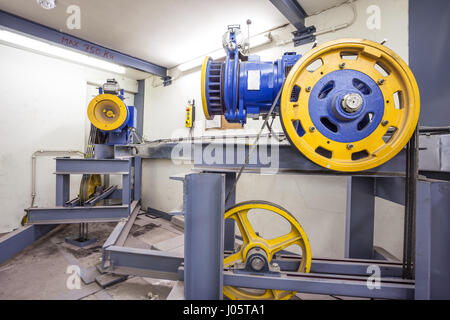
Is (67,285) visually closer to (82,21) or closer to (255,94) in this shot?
(255,94)

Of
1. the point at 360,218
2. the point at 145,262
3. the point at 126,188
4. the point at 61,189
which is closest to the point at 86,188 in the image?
the point at 61,189

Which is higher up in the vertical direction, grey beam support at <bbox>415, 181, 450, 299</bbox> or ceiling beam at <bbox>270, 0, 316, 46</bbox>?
ceiling beam at <bbox>270, 0, 316, 46</bbox>

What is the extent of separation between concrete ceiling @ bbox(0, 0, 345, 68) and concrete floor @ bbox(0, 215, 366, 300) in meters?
2.46

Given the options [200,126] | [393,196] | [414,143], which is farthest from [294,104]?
[200,126]

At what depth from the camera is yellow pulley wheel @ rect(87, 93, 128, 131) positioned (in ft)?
7.81

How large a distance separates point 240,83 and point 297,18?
5.07ft

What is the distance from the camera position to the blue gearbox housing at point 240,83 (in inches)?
36.0

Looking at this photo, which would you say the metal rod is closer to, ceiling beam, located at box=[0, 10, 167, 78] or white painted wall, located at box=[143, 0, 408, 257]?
white painted wall, located at box=[143, 0, 408, 257]

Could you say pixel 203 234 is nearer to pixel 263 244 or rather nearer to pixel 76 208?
pixel 263 244

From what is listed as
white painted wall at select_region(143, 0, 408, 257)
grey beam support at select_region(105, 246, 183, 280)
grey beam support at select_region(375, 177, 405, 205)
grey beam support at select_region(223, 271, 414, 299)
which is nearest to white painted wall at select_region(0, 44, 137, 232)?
white painted wall at select_region(143, 0, 408, 257)

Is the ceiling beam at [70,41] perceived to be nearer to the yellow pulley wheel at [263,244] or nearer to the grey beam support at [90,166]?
the grey beam support at [90,166]

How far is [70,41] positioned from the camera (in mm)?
2574

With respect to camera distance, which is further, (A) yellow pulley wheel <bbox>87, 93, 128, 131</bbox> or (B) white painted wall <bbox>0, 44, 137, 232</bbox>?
(B) white painted wall <bbox>0, 44, 137, 232</bbox>
